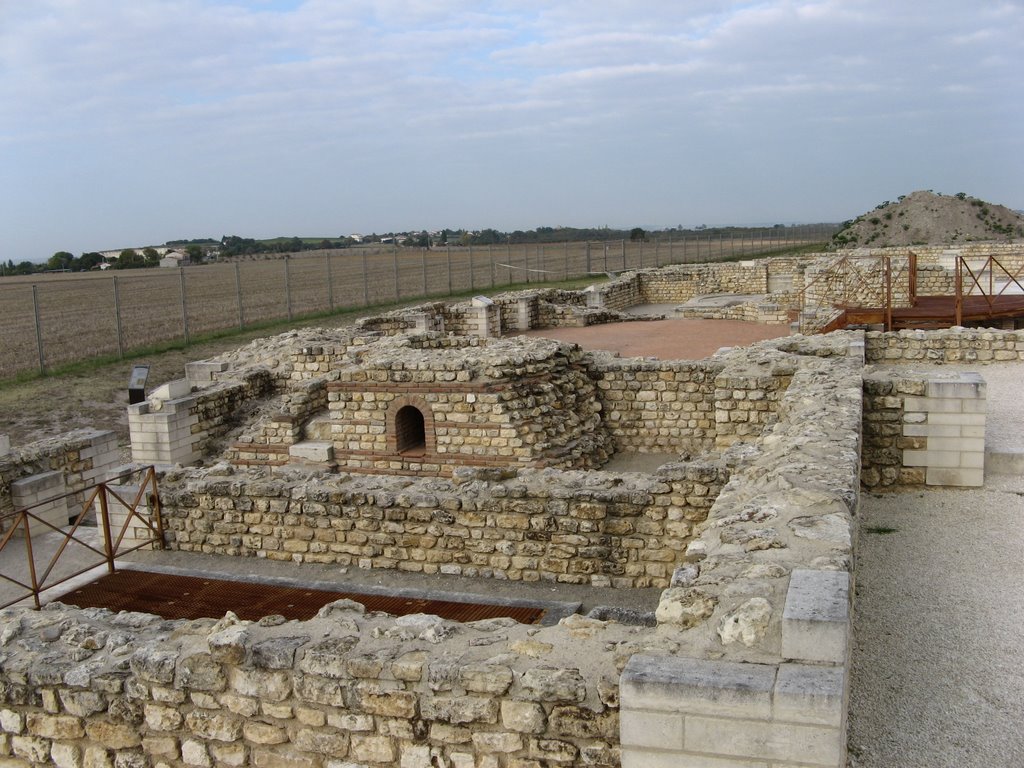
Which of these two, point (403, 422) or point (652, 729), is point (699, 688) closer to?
point (652, 729)

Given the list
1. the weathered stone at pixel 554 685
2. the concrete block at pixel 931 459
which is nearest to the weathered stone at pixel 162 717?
the weathered stone at pixel 554 685

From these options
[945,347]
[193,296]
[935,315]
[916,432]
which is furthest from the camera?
[193,296]

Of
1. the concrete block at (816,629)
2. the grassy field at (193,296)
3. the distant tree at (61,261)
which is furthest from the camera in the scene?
the distant tree at (61,261)

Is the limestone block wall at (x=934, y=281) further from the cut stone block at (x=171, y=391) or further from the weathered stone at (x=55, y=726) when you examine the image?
the weathered stone at (x=55, y=726)

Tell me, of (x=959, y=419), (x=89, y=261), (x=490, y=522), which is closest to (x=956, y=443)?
(x=959, y=419)

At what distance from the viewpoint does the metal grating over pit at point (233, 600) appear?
6.87 meters

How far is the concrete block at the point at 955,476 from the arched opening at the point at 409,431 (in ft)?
20.9

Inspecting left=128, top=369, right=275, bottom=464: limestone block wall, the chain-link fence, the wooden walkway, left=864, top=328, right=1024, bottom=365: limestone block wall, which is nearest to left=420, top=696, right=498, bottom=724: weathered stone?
left=128, top=369, right=275, bottom=464: limestone block wall

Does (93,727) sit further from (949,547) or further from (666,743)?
(949,547)

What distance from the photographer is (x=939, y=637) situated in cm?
496

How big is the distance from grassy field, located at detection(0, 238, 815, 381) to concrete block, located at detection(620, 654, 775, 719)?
19883 mm

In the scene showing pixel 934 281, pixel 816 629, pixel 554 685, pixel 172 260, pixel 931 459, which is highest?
pixel 172 260

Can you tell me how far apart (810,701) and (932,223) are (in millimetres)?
58668

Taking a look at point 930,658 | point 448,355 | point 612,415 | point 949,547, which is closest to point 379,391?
point 448,355
